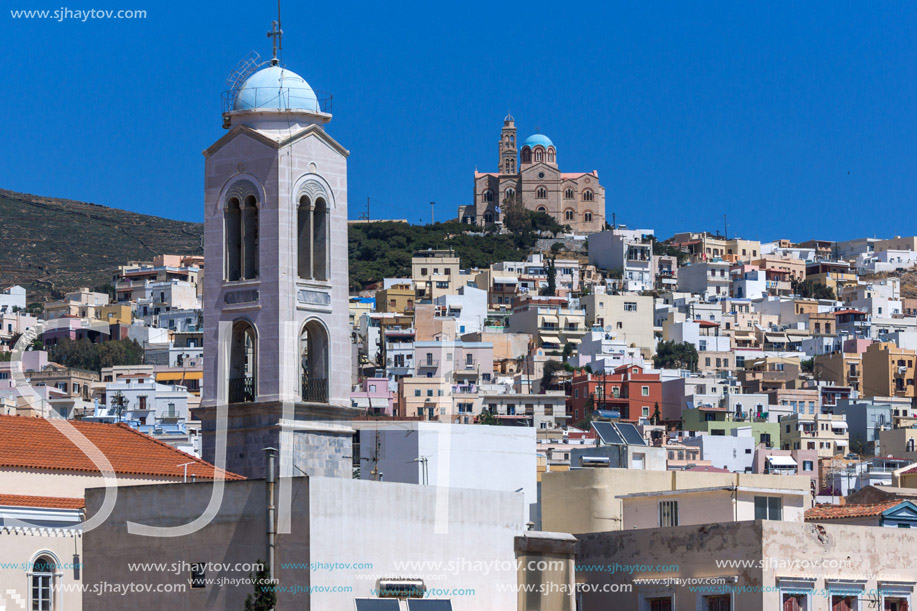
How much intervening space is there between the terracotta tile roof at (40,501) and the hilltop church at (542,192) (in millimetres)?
153629

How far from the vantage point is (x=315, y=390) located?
30.1 metres

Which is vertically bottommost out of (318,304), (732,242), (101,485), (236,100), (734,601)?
(734,601)

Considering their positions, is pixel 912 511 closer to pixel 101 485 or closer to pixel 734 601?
pixel 734 601

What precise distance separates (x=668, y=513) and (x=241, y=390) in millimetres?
8854

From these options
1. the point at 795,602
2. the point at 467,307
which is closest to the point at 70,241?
the point at 467,307

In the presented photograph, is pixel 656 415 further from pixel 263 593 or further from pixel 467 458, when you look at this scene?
pixel 263 593

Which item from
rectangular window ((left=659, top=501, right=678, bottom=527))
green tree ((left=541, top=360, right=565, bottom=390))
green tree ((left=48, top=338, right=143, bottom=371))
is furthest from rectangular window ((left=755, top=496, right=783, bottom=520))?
green tree ((left=48, top=338, right=143, bottom=371))

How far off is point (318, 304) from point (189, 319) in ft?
327

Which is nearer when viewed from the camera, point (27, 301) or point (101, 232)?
Result: point (27, 301)

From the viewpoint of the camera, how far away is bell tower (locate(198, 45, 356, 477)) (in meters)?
Answer: 29.5

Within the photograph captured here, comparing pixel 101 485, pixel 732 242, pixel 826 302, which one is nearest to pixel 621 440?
pixel 101 485

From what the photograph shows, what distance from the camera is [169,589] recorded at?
25.3 metres

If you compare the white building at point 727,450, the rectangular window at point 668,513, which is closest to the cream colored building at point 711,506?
the rectangular window at point 668,513

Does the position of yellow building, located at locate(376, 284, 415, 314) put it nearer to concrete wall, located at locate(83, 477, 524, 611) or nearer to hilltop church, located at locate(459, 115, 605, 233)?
hilltop church, located at locate(459, 115, 605, 233)
